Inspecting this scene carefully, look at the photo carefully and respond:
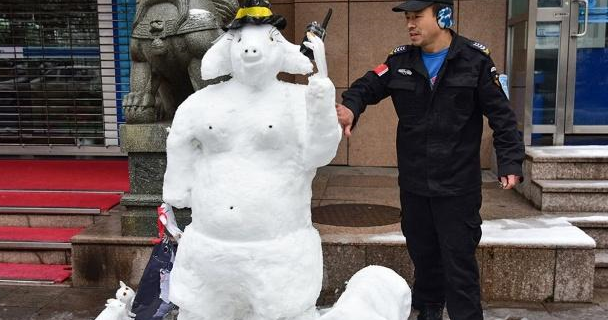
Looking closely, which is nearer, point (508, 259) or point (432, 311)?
point (432, 311)

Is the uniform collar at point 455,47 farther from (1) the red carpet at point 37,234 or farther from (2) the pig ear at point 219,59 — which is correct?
(1) the red carpet at point 37,234

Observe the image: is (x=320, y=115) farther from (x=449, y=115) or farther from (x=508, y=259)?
(x=508, y=259)

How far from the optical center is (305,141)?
2.48 meters

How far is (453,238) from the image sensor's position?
3.29 metres

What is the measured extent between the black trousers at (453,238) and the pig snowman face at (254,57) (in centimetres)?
120

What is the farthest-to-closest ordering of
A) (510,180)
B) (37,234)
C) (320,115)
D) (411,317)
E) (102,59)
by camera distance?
1. (102,59)
2. (37,234)
3. (411,317)
4. (510,180)
5. (320,115)

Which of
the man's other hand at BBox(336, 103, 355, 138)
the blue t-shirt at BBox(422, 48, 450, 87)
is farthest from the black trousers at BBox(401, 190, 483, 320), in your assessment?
the man's other hand at BBox(336, 103, 355, 138)

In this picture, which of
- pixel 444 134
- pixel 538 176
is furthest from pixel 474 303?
pixel 538 176

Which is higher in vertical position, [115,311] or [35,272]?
[115,311]

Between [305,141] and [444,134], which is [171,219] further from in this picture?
[444,134]

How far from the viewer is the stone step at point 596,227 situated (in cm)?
480

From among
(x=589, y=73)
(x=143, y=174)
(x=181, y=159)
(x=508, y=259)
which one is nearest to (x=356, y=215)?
(x=508, y=259)

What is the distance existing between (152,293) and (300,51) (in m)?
1.66

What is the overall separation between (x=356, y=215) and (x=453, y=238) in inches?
74.5
